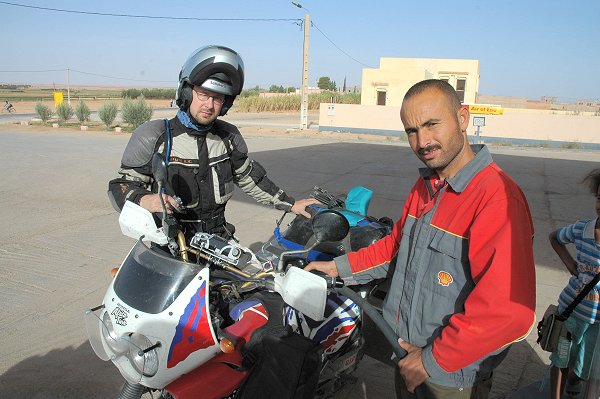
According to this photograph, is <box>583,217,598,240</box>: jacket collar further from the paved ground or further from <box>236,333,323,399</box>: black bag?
<box>236,333,323,399</box>: black bag

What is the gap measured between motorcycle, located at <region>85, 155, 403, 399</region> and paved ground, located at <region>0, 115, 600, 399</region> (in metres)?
1.64

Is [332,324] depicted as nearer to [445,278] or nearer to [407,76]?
[445,278]

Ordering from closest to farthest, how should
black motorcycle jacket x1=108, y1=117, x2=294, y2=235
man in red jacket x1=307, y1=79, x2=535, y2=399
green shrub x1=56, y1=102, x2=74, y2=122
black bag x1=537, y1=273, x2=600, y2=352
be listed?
man in red jacket x1=307, y1=79, x2=535, y2=399, black motorcycle jacket x1=108, y1=117, x2=294, y2=235, black bag x1=537, y1=273, x2=600, y2=352, green shrub x1=56, y1=102, x2=74, y2=122

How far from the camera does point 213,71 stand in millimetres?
2602

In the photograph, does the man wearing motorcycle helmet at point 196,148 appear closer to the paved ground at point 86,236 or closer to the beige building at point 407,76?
the paved ground at point 86,236

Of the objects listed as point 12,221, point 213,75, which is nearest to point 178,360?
point 213,75

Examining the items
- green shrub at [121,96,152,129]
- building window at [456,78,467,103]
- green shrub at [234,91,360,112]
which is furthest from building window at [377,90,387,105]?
green shrub at [121,96,152,129]

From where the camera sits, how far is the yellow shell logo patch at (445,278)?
1.87 m

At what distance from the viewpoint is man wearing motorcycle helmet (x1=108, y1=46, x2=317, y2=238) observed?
2598 mm

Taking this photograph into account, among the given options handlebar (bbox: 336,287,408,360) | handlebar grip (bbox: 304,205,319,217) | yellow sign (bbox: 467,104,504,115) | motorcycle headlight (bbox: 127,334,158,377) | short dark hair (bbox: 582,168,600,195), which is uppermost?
yellow sign (bbox: 467,104,504,115)

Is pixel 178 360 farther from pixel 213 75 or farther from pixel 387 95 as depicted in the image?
pixel 387 95

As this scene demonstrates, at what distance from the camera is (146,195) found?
2359 millimetres

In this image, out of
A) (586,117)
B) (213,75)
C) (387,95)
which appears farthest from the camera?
(387,95)

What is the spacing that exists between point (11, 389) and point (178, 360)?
2.22 meters
